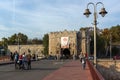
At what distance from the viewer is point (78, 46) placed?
13100 cm

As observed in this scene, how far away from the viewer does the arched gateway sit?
127375mm

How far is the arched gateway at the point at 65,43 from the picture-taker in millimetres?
127375

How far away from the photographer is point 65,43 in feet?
415

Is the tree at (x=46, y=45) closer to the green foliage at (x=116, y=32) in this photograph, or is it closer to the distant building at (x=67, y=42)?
the distant building at (x=67, y=42)

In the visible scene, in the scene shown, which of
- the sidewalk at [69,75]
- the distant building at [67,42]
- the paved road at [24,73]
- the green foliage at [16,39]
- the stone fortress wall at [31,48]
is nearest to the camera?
the sidewalk at [69,75]

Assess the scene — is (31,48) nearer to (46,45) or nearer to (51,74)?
(46,45)

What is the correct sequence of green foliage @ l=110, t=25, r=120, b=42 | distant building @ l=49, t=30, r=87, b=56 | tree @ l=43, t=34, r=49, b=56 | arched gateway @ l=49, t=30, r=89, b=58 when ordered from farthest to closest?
green foliage @ l=110, t=25, r=120, b=42 < tree @ l=43, t=34, r=49, b=56 < distant building @ l=49, t=30, r=87, b=56 < arched gateway @ l=49, t=30, r=89, b=58

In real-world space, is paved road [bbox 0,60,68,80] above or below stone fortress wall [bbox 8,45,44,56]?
below

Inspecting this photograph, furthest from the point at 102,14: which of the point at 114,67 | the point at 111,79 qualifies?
the point at 114,67

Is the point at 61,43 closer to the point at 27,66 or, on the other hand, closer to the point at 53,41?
the point at 53,41

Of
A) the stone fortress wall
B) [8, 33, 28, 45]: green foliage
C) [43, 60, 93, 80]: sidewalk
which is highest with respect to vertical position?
[8, 33, 28, 45]: green foliage

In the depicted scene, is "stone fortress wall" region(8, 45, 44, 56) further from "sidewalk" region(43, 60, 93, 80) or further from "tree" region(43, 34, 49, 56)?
"sidewalk" region(43, 60, 93, 80)

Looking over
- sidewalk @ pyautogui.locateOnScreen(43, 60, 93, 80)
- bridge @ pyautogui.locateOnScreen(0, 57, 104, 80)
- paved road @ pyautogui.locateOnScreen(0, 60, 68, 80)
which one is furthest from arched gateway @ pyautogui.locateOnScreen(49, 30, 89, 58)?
sidewalk @ pyautogui.locateOnScreen(43, 60, 93, 80)

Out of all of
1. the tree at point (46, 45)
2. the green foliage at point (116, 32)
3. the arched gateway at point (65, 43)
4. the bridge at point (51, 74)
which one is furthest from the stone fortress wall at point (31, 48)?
the bridge at point (51, 74)
